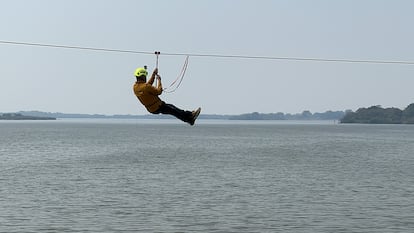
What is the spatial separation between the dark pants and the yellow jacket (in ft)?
1.86

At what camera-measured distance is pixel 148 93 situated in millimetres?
20359

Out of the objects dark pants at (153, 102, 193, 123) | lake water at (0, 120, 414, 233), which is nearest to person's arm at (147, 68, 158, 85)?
dark pants at (153, 102, 193, 123)

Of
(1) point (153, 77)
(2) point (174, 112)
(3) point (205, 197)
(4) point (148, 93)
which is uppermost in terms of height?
(1) point (153, 77)

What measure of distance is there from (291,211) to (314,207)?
8.60 ft

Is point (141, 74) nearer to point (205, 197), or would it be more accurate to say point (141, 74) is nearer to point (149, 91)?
point (149, 91)

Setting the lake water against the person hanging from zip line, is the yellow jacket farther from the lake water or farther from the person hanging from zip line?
the lake water

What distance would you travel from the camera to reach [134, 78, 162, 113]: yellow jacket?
20.2 meters

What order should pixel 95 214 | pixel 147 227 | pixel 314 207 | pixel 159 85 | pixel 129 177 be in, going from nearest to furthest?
1. pixel 159 85
2. pixel 147 227
3. pixel 95 214
4. pixel 314 207
5. pixel 129 177

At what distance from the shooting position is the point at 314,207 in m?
47.9

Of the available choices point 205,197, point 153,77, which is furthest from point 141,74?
point 205,197

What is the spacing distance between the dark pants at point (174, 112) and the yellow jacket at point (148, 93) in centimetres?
57

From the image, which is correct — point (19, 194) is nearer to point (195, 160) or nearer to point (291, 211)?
point (291, 211)

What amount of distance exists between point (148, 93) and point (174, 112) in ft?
5.63

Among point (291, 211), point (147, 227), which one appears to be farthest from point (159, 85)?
point (291, 211)
